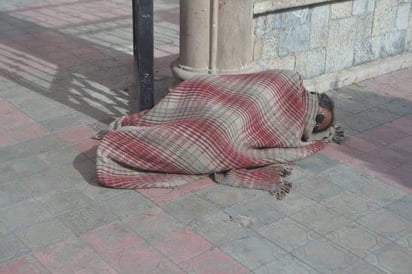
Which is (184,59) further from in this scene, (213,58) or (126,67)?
(126,67)

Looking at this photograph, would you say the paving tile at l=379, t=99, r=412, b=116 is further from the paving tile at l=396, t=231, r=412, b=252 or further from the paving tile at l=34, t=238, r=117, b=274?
the paving tile at l=34, t=238, r=117, b=274

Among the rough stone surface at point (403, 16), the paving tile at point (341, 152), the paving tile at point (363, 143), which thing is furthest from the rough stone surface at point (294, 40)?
the rough stone surface at point (403, 16)

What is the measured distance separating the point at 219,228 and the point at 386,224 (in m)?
1.16

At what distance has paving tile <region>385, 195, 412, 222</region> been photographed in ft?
14.9

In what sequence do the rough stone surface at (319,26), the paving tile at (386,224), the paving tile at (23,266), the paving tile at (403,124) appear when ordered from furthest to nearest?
the rough stone surface at (319,26) → the paving tile at (403,124) → the paving tile at (386,224) → the paving tile at (23,266)

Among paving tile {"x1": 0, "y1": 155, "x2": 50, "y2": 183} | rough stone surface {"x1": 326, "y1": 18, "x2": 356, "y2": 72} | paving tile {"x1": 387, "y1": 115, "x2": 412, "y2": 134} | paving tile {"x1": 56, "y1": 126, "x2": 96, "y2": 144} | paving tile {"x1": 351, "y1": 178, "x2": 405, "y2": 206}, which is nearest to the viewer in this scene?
paving tile {"x1": 351, "y1": 178, "x2": 405, "y2": 206}

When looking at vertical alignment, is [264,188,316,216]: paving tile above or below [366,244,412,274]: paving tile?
above

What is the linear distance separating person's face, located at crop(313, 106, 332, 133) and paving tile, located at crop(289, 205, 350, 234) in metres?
1.19

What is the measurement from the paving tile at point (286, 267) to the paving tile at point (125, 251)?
52 cm

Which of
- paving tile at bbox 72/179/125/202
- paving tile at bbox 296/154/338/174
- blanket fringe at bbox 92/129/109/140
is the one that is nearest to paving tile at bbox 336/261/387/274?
paving tile at bbox 296/154/338/174

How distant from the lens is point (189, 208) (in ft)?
14.9

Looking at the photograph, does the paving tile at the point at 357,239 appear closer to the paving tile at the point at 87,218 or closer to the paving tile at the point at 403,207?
the paving tile at the point at 403,207

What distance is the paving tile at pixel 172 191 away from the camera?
464 centimetres

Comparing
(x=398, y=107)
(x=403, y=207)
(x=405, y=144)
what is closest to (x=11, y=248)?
Result: (x=403, y=207)
